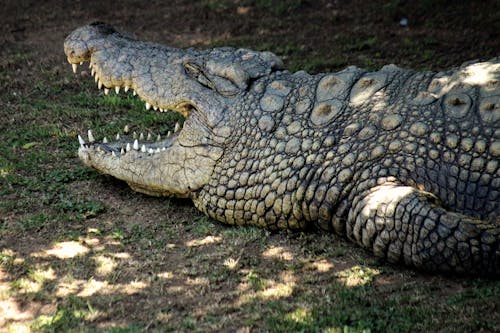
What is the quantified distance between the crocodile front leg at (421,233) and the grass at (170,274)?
126 millimetres

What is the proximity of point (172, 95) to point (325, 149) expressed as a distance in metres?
1.53

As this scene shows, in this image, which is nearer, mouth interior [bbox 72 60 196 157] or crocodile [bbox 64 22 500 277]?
crocodile [bbox 64 22 500 277]

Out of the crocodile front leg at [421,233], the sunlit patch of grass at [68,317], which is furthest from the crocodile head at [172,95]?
the sunlit patch of grass at [68,317]

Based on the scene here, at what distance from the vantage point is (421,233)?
4.65 m

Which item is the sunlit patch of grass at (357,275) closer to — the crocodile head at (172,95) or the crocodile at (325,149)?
the crocodile at (325,149)

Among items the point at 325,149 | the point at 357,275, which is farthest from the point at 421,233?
the point at 325,149

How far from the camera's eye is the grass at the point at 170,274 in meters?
4.12

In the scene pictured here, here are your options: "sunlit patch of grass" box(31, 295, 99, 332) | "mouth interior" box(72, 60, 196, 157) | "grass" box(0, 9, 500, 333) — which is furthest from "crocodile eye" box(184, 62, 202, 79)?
"sunlit patch of grass" box(31, 295, 99, 332)

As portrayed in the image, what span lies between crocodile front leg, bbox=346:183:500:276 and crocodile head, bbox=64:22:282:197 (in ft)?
5.02

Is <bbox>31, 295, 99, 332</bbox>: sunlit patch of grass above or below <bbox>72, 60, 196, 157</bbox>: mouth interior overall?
below

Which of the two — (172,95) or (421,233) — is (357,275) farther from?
(172,95)

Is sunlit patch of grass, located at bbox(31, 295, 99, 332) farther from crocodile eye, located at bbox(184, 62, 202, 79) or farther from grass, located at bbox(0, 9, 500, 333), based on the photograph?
crocodile eye, located at bbox(184, 62, 202, 79)

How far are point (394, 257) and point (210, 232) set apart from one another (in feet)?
5.23

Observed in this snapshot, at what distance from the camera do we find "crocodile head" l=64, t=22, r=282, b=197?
5.80 meters
